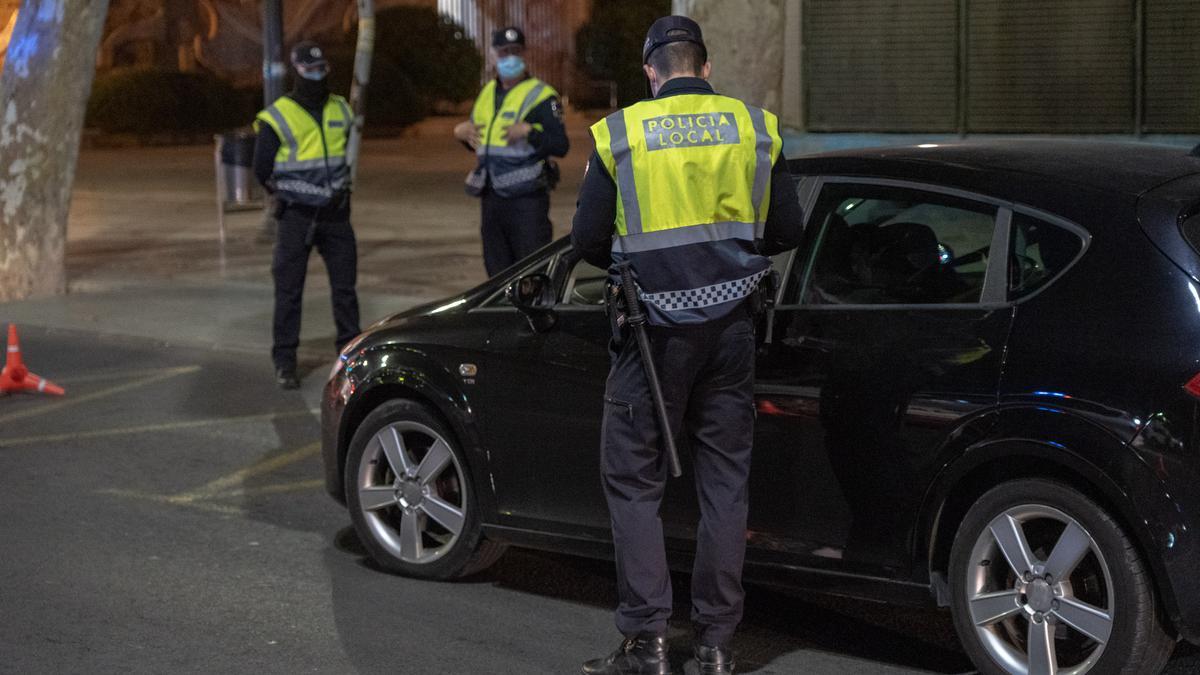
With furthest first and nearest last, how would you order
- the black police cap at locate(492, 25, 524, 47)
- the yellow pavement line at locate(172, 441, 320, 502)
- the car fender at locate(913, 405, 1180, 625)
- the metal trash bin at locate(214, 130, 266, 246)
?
the metal trash bin at locate(214, 130, 266, 246) → the black police cap at locate(492, 25, 524, 47) → the yellow pavement line at locate(172, 441, 320, 502) → the car fender at locate(913, 405, 1180, 625)

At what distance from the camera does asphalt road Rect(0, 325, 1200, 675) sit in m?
5.36

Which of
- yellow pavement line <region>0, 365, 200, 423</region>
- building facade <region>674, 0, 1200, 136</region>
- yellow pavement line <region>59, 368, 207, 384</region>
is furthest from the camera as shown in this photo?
yellow pavement line <region>59, 368, 207, 384</region>

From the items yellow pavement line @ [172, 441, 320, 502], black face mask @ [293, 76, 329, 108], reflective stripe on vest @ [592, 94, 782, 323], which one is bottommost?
yellow pavement line @ [172, 441, 320, 502]

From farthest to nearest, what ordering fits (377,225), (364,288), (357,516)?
(377,225) < (364,288) < (357,516)

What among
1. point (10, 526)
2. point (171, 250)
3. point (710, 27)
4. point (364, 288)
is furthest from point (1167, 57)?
point (171, 250)

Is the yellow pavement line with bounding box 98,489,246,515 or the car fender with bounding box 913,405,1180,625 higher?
the car fender with bounding box 913,405,1180,625

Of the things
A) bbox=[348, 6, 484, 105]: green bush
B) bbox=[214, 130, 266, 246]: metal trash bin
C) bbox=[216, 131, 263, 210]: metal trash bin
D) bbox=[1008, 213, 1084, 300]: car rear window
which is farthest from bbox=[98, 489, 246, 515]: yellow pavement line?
bbox=[348, 6, 484, 105]: green bush

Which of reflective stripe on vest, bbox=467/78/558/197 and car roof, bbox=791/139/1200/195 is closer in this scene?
car roof, bbox=791/139/1200/195

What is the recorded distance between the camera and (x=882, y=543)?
495 cm

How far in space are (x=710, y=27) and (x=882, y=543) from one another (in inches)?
222

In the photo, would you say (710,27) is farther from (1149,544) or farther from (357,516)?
(1149,544)

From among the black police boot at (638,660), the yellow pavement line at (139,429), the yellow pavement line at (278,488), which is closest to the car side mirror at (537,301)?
the black police boot at (638,660)

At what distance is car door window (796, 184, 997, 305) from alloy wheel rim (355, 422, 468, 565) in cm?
158

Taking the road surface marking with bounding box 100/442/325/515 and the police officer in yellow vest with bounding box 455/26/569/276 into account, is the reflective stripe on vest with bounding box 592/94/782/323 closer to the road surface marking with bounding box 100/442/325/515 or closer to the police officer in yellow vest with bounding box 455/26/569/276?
the road surface marking with bounding box 100/442/325/515
